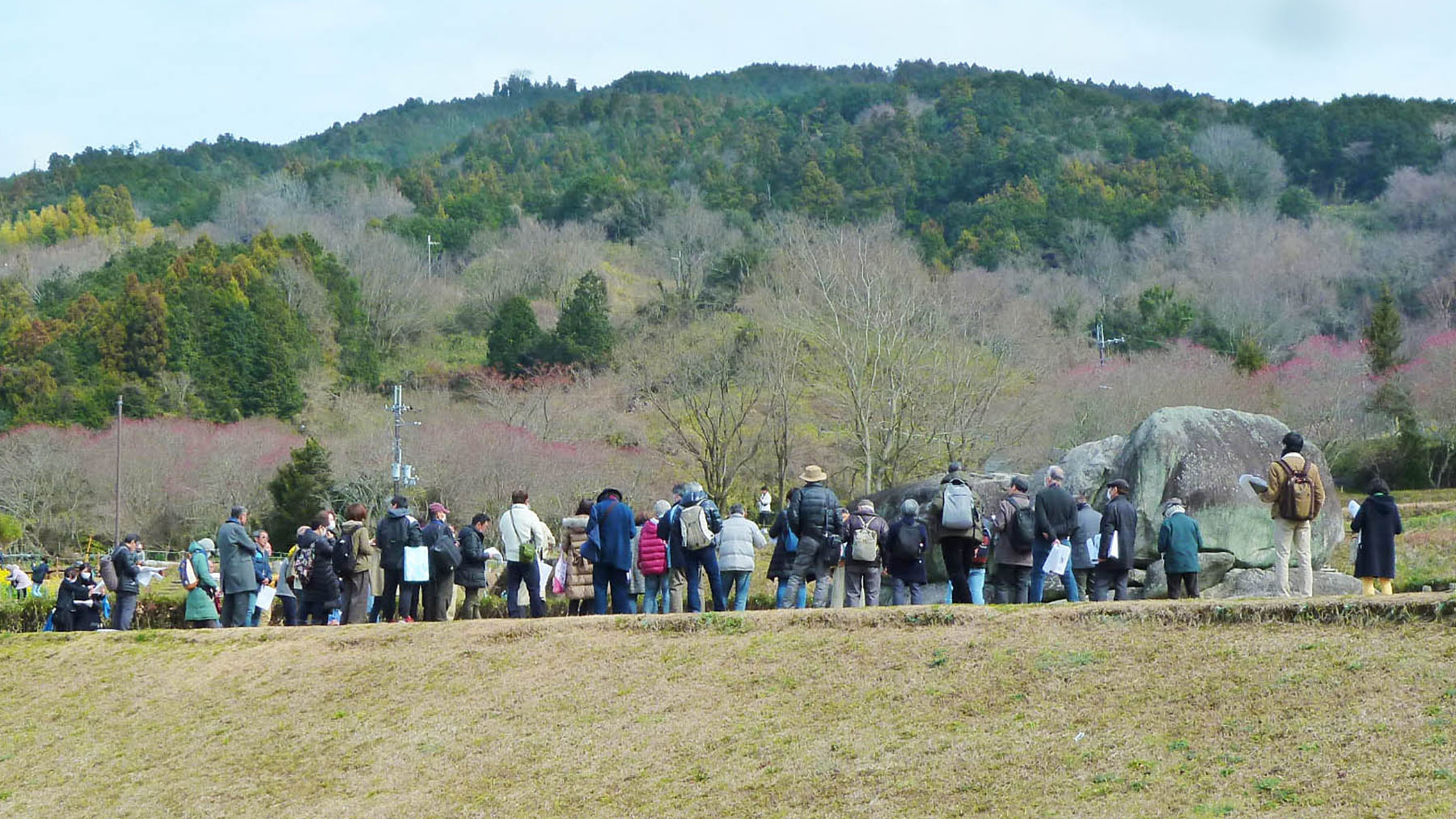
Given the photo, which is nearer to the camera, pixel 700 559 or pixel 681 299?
pixel 700 559

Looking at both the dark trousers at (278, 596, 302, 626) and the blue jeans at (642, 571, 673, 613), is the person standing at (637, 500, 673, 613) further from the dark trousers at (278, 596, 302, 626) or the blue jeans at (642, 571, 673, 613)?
the dark trousers at (278, 596, 302, 626)

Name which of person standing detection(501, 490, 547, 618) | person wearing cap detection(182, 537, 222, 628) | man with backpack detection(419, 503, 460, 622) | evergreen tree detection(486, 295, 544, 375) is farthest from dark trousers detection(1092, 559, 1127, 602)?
evergreen tree detection(486, 295, 544, 375)

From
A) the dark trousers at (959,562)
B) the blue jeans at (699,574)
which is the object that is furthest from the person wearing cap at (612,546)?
the dark trousers at (959,562)

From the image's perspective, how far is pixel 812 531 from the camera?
15.2 metres

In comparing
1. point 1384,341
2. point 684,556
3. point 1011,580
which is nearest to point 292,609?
point 684,556

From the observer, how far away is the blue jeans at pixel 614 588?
15703 mm

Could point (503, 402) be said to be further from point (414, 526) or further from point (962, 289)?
point (414, 526)

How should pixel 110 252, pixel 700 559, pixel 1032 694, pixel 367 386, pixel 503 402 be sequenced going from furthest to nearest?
pixel 110 252 → pixel 367 386 → pixel 503 402 → pixel 700 559 → pixel 1032 694

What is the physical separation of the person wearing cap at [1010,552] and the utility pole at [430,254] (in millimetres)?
66989

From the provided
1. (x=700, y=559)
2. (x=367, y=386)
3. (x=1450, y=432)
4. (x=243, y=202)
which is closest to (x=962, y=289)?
(x=1450, y=432)

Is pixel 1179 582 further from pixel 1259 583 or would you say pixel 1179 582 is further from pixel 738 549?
pixel 1259 583

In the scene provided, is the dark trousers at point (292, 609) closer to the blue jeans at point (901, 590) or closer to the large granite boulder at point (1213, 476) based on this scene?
the blue jeans at point (901, 590)

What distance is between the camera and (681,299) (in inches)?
2729

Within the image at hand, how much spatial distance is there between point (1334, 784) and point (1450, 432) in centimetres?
3830
